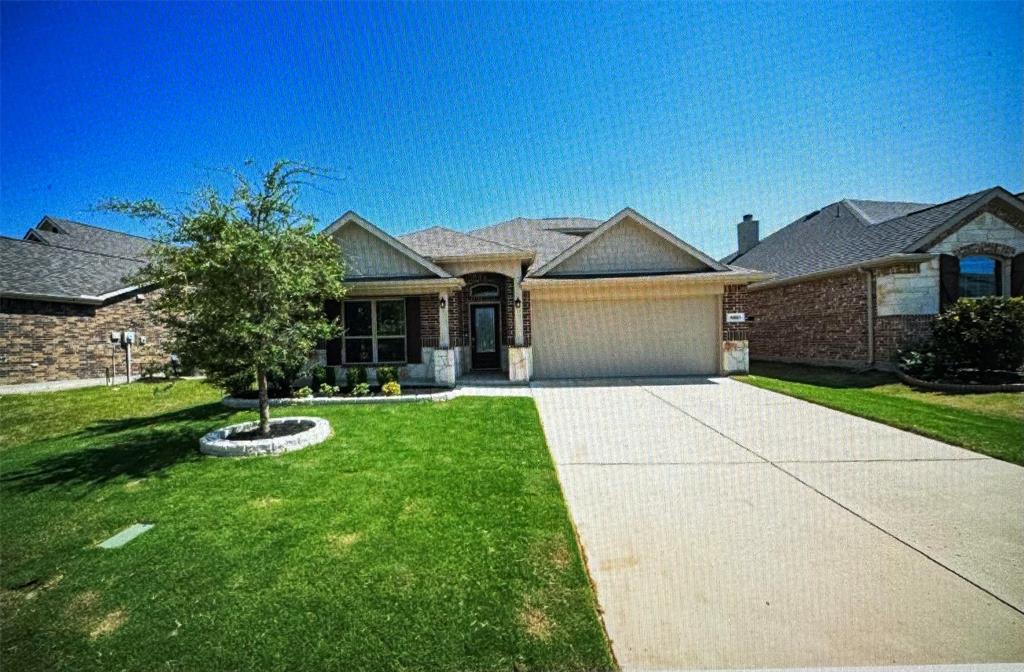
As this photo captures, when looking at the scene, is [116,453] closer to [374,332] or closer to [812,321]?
[374,332]

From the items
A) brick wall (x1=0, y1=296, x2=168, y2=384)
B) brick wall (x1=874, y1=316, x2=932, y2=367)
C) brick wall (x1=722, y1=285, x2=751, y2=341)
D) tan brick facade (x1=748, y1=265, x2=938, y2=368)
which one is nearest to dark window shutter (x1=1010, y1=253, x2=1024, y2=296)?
tan brick facade (x1=748, y1=265, x2=938, y2=368)

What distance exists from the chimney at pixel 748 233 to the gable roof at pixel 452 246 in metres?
17.7

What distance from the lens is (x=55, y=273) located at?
50.8 feet

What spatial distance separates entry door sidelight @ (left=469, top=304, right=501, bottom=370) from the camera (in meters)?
13.8

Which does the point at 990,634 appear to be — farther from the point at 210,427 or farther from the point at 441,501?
the point at 210,427

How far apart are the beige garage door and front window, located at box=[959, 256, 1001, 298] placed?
22.5 ft

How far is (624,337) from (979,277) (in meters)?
10.2

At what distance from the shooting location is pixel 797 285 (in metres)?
15.2

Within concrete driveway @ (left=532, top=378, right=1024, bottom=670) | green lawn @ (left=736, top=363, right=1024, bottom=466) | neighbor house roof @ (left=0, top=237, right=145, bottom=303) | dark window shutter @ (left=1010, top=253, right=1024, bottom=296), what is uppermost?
neighbor house roof @ (left=0, top=237, right=145, bottom=303)

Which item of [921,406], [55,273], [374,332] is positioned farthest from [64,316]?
[921,406]

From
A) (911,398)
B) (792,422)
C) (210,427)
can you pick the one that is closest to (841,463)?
(792,422)

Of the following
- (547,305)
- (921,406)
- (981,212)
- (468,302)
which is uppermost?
(981,212)

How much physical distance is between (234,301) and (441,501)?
4355mm

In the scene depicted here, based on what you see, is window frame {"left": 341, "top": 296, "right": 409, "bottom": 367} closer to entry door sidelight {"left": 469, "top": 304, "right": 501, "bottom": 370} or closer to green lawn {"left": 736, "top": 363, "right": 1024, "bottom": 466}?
entry door sidelight {"left": 469, "top": 304, "right": 501, "bottom": 370}
